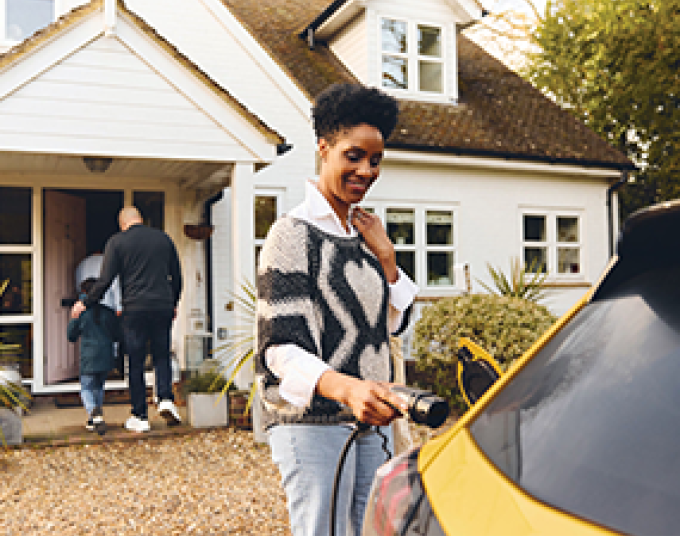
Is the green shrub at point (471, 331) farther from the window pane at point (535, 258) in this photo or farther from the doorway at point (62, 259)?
the window pane at point (535, 258)

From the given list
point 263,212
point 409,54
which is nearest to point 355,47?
point 409,54

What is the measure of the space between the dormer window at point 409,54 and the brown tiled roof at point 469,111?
389 mm

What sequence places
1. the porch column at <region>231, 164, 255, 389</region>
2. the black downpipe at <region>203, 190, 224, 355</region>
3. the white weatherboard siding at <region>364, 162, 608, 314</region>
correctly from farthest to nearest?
the white weatherboard siding at <region>364, 162, 608, 314</region>, the black downpipe at <region>203, 190, 224, 355</region>, the porch column at <region>231, 164, 255, 389</region>

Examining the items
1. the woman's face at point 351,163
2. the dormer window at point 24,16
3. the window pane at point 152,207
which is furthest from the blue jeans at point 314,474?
the dormer window at point 24,16

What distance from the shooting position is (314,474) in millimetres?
1733

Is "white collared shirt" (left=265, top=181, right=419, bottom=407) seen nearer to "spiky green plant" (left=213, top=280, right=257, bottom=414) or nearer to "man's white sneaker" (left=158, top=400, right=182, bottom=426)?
"spiky green plant" (left=213, top=280, right=257, bottom=414)

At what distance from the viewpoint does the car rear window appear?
102 cm

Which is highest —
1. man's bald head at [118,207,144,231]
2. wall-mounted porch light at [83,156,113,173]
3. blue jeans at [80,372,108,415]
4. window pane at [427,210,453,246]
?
wall-mounted porch light at [83,156,113,173]

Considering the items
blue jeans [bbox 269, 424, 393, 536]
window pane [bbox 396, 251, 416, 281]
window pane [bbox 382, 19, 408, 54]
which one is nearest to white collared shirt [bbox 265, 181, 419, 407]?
blue jeans [bbox 269, 424, 393, 536]

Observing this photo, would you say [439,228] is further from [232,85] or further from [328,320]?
[328,320]

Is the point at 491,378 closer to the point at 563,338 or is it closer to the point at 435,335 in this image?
the point at 563,338

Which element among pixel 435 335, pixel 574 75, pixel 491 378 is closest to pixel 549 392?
pixel 491 378

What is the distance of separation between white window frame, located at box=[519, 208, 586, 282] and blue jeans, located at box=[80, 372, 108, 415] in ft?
25.7

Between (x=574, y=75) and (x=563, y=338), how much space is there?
50.8 feet
